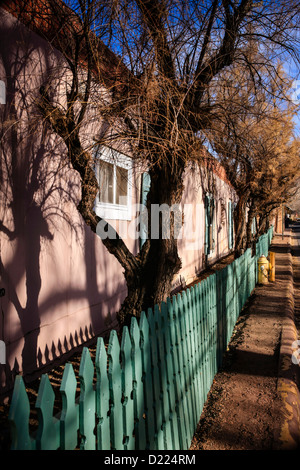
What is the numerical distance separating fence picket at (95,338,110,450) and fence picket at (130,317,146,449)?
33cm

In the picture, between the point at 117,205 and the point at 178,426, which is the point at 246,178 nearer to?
the point at 117,205

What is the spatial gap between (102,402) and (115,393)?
0.48 ft

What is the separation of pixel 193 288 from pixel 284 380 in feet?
5.41

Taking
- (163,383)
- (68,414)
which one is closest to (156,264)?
(163,383)

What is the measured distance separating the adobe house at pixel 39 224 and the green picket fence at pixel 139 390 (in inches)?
66.6

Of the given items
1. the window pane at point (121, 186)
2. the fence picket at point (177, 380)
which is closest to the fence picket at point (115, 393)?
the fence picket at point (177, 380)

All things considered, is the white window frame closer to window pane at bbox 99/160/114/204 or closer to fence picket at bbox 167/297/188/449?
window pane at bbox 99/160/114/204

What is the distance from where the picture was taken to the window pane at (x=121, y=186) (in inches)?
244

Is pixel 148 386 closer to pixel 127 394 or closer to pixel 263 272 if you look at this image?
pixel 127 394

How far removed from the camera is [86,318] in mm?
5273

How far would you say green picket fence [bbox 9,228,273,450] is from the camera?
1437 mm

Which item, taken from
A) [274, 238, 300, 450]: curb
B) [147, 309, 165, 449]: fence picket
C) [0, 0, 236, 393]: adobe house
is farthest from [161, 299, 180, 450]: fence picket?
[0, 0, 236, 393]: adobe house
